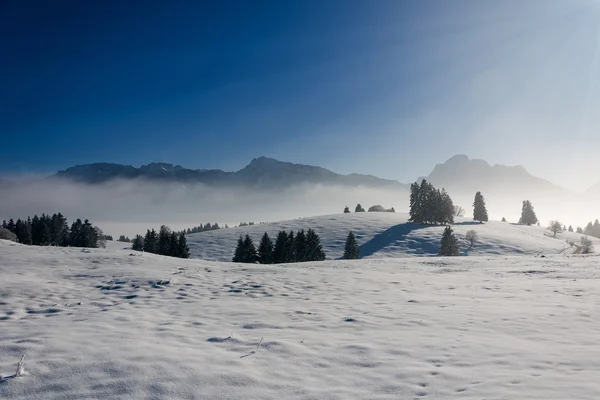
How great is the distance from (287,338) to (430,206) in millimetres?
106947

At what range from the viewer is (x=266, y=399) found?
490 cm

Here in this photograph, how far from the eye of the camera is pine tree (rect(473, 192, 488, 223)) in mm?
114375

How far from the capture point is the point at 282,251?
60375 millimetres

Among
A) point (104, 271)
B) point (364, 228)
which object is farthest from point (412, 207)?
point (104, 271)

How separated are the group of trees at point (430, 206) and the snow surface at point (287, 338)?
312ft

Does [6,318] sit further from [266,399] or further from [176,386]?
[266,399]

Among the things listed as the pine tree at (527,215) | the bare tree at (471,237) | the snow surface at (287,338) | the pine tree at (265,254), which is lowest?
the pine tree at (265,254)

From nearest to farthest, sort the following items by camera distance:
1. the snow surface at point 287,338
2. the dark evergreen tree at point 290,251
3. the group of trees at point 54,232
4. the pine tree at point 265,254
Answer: the snow surface at point 287,338
the pine tree at point 265,254
the dark evergreen tree at point 290,251
the group of trees at point 54,232

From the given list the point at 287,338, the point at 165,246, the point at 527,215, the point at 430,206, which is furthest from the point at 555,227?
the point at 287,338

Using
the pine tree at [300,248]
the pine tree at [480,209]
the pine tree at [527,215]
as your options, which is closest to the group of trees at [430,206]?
the pine tree at [480,209]

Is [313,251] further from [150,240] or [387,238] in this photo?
[150,240]

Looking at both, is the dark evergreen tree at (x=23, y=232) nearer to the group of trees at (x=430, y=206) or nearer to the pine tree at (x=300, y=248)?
the pine tree at (x=300, y=248)

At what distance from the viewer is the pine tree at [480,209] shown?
11438cm

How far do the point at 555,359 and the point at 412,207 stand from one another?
107 meters
